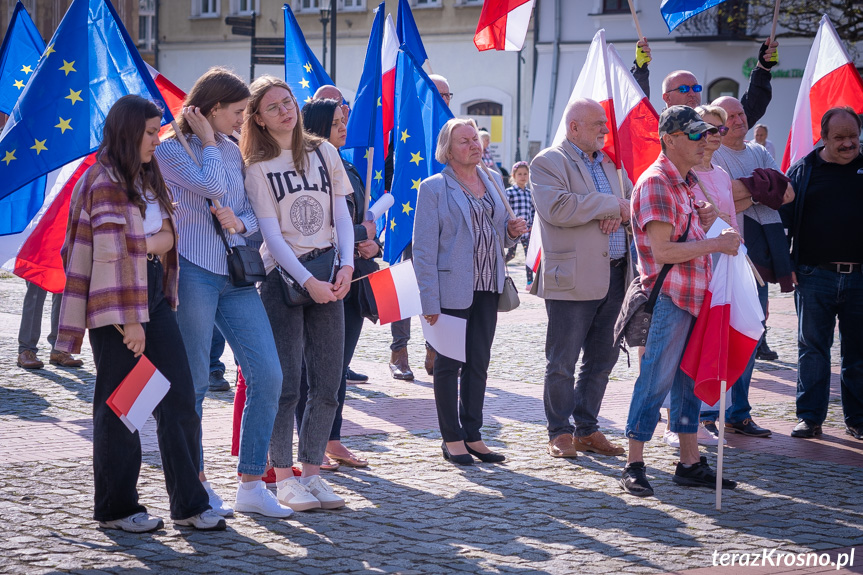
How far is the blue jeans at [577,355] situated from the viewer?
726 cm

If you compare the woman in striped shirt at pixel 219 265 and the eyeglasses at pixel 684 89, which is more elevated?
the eyeglasses at pixel 684 89

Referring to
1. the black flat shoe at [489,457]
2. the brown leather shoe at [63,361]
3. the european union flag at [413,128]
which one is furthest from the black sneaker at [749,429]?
the brown leather shoe at [63,361]

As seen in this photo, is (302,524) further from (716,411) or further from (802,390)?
(802,390)

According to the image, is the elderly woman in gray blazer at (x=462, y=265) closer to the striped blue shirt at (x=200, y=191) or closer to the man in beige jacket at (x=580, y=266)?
the man in beige jacket at (x=580, y=266)

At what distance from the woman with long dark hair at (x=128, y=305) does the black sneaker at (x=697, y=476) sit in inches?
105

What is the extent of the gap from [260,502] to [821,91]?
6.32m

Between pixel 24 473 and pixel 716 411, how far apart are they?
456 centimetres

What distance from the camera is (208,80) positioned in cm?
558

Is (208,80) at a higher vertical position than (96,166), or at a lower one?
higher

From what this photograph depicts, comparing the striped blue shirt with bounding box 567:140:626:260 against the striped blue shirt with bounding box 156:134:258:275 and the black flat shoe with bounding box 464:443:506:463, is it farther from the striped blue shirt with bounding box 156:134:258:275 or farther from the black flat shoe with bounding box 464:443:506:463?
the striped blue shirt with bounding box 156:134:258:275

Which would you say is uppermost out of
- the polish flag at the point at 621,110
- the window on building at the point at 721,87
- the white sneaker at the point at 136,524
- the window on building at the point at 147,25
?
the window on building at the point at 147,25

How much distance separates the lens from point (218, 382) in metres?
9.42

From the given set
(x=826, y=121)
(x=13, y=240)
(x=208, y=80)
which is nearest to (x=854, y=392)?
(x=826, y=121)

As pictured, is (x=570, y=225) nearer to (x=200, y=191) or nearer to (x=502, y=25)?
(x=200, y=191)
